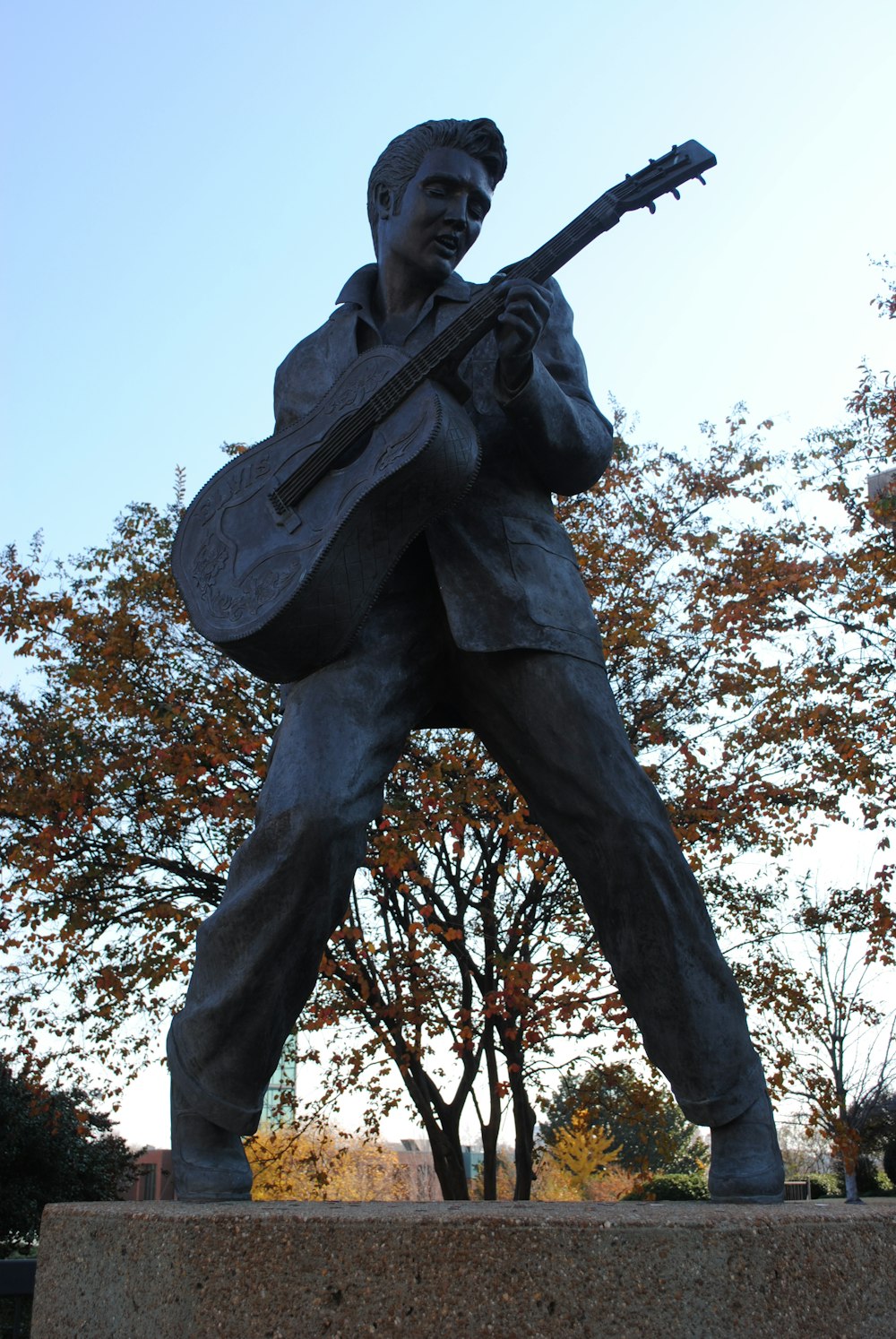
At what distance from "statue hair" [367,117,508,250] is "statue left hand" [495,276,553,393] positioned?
565mm

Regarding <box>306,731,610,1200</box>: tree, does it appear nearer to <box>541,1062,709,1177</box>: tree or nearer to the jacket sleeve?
<box>541,1062,709,1177</box>: tree

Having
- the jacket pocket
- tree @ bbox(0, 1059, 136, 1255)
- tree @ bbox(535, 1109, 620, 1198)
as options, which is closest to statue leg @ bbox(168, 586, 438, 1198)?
the jacket pocket

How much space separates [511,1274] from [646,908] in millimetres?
849

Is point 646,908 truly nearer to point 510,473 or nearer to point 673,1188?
point 510,473

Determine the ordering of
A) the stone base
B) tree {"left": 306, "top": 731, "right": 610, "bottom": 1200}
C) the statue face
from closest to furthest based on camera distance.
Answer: the stone base → the statue face → tree {"left": 306, "top": 731, "right": 610, "bottom": 1200}

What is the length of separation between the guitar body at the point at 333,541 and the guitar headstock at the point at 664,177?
0.66 metres

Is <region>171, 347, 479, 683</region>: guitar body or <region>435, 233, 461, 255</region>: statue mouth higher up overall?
<region>435, 233, 461, 255</region>: statue mouth

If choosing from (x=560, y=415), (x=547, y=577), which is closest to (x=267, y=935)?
(x=547, y=577)

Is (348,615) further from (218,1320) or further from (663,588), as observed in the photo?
(663,588)

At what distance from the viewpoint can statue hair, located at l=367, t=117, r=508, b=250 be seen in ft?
9.66

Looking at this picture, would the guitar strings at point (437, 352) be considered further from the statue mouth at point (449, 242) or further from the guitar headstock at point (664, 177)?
the statue mouth at point (449, 242)

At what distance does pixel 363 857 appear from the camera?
251cm

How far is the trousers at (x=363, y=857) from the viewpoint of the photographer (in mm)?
2406

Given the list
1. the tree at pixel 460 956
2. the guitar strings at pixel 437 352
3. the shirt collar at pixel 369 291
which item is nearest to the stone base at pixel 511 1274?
the guitar strings at pixel 437 352
